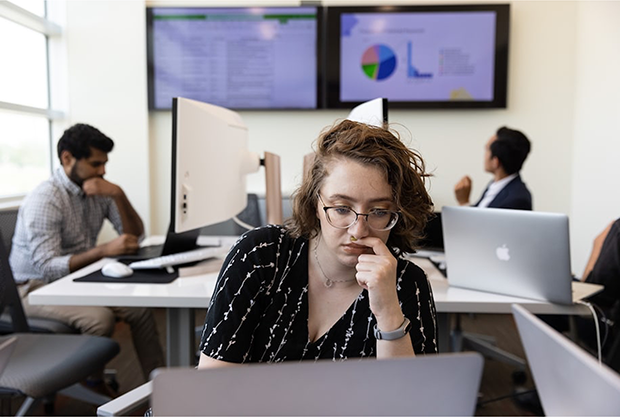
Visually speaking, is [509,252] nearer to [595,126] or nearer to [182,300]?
[182,300]

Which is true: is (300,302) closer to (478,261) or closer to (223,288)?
(223,288)

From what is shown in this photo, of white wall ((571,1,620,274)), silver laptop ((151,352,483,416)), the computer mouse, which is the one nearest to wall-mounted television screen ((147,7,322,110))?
white wall ((571,1,620,274))

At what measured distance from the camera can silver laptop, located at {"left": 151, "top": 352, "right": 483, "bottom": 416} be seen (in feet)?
1.74

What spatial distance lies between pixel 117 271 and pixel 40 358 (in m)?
0.37

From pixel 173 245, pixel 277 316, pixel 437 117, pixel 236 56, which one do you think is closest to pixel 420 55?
pixel 437 117

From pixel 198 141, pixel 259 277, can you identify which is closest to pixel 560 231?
pixel 259 277

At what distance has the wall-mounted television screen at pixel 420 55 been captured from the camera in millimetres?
3684

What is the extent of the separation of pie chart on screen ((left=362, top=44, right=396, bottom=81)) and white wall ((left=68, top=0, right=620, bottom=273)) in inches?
11.3

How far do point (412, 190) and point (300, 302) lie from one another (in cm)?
34

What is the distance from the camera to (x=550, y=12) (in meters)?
3.73

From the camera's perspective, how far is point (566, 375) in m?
0.73

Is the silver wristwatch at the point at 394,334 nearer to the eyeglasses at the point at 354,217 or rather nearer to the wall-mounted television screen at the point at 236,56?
the eyeglasses at the point at 354,217

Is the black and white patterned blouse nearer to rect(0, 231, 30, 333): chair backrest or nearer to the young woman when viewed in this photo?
the young woman

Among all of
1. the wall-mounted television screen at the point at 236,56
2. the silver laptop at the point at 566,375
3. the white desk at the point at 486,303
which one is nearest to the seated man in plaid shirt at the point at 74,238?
the wall-mounted television screen at the point at 236,56
